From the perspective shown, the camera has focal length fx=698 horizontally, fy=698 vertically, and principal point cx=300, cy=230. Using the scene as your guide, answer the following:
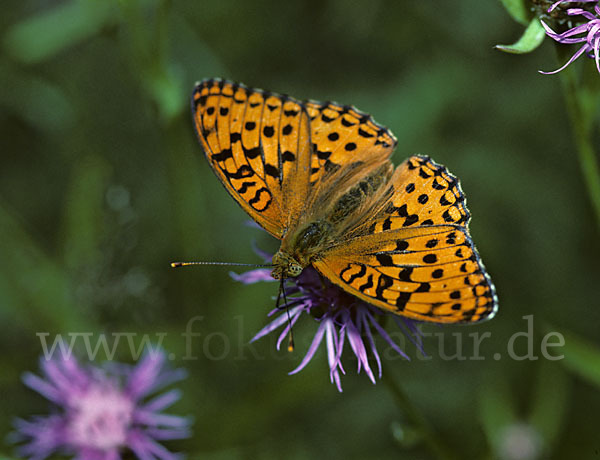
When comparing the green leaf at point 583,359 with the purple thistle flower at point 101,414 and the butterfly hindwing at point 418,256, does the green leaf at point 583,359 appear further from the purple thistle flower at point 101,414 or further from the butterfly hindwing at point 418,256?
the purple thistle flower at point 101,414

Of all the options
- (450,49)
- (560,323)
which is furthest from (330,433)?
(450,49)

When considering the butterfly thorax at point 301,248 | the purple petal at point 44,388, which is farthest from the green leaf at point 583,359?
the purple petal at point 44,388

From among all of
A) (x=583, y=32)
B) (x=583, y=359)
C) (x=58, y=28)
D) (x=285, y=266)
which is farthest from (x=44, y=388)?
(x=583, y=32)

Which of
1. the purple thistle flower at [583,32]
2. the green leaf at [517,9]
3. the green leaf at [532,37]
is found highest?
the green leaf at [517,9]

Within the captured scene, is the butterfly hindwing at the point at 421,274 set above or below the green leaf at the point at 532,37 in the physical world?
below

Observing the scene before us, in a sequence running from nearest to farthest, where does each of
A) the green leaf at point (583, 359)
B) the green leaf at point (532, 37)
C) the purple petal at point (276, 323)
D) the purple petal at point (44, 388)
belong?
the green leaf at point (532, 37) < the purple petal at point (276, 323) < the green leaf at point (583, 359) < the purple petal at point (44, 388)

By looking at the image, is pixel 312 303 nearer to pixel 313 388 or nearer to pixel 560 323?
pixel 313 388

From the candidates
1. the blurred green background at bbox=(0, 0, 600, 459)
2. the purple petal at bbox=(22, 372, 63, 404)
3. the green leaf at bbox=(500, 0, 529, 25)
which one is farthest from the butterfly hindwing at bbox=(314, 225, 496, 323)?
the purple petal at bbox=(22, 372, 63, 404)

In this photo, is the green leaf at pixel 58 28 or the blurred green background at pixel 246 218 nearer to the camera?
the blurred green background at pixel 246 218
